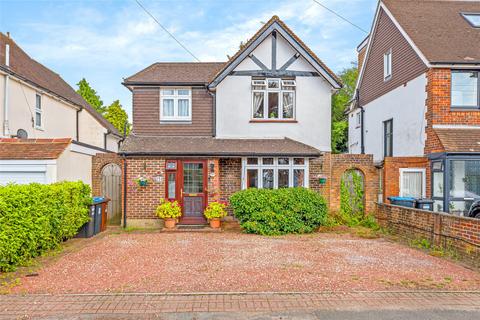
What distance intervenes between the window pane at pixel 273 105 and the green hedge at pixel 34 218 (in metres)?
7.61

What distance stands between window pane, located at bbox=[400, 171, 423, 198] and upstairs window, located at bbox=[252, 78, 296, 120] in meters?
5.05

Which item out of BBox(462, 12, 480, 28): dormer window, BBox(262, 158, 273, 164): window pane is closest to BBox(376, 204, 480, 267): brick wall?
BBox(262, 158, 273, 164): window pane

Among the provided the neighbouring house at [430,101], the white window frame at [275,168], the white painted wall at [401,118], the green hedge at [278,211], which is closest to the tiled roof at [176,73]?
the white window frame at [275,168]

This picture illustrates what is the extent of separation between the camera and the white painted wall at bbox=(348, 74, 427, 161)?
14.2 meters

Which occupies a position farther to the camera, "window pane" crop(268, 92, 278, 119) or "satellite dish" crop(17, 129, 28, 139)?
"satellite dish" crop(17, 129, 28, 139)

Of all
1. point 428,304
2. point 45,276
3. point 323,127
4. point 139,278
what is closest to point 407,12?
point 323,127

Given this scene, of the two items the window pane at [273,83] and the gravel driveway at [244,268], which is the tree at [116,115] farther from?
the gravel driveway at [244,268]

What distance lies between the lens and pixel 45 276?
6867 mm

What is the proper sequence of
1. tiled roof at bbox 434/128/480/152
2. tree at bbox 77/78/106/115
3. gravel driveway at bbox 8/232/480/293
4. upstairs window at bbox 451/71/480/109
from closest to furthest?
gravel driveway at bbox 8/232/480/293, tiled roof at bbox 434/128/480/152, upstairs window at bbox 451/71/480/109, tree at bbox 77/78/106/115

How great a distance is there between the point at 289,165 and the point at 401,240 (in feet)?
14.9

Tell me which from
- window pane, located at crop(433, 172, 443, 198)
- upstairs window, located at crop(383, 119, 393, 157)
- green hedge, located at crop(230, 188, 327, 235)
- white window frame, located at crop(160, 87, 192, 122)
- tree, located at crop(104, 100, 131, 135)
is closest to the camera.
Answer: green hedge, located at crop(230, 188, 327, 235)

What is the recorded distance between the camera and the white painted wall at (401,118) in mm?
14195

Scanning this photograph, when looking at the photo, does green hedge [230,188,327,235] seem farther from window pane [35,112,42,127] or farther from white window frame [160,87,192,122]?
Answer: window pane [35,112,42,127]

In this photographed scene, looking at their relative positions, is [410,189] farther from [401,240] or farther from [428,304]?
[428,304]
